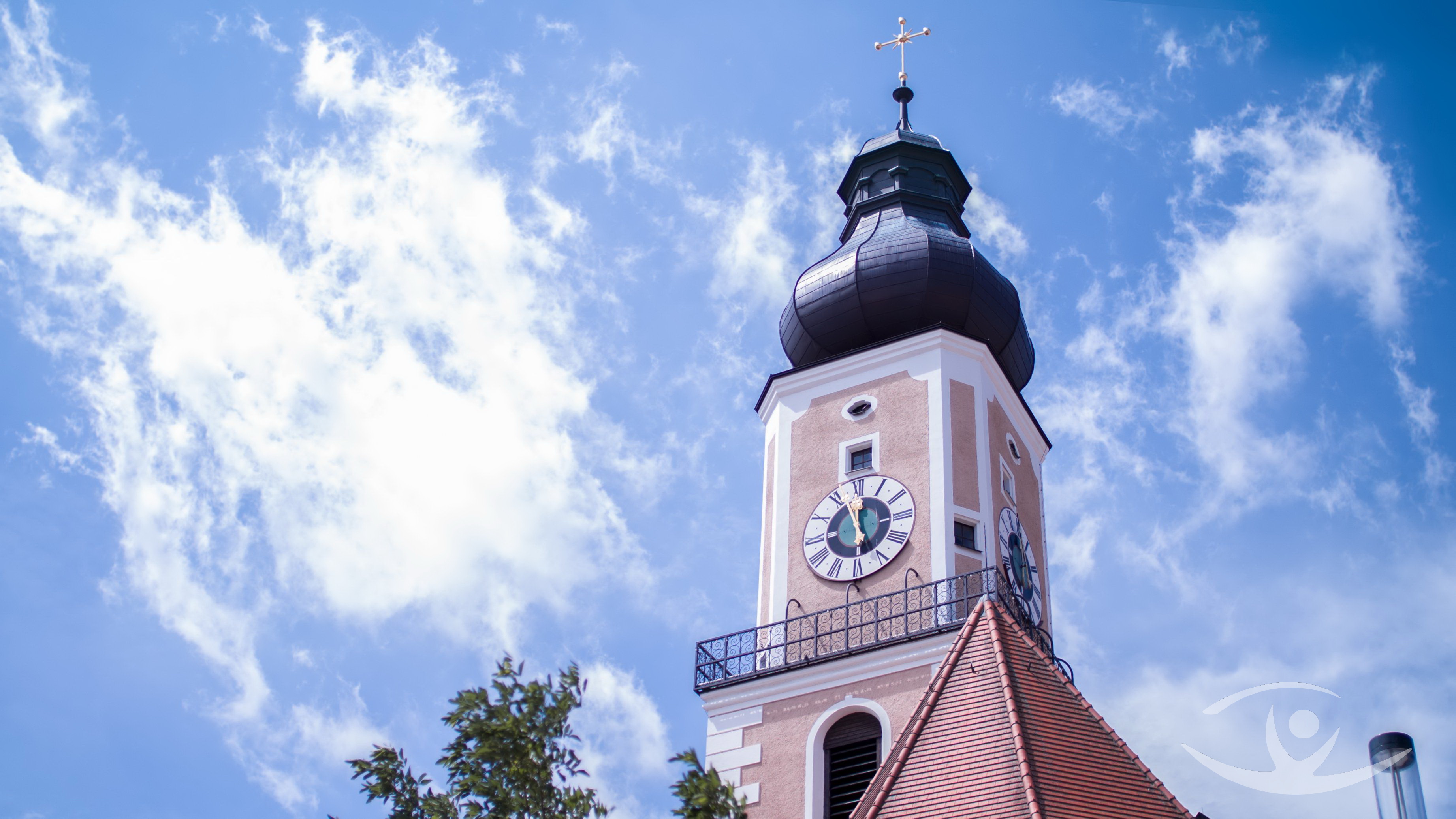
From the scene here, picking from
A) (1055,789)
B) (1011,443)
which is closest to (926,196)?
(1011,443)

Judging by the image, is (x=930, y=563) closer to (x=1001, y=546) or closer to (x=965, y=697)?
(x=1001, y=546)

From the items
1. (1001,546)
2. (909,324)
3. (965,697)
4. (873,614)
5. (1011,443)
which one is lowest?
(965,697)

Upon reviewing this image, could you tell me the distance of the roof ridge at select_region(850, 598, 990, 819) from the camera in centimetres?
1380

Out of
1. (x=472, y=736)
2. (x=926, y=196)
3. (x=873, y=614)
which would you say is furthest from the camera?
(x=926, y=196)

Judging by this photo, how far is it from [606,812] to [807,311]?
1217cm

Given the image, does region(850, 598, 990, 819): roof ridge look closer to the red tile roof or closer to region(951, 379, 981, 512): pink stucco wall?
the red tile roof

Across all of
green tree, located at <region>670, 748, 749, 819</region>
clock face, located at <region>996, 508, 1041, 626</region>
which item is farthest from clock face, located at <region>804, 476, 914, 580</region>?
green tree, located at <region>670, 748, 749, 819</region>

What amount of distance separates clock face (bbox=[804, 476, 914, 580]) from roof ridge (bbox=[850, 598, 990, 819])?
3334 mm

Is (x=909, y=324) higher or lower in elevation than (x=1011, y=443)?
higher

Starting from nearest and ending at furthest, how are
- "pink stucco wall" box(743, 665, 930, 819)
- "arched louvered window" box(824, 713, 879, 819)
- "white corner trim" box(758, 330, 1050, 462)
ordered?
1. "arched louvered window" box(824, 713, 879, 819)
2. "pink stucco wall" box(743, 665, 930, 819)
3. "white corner trim" box(758, 330, 1050, 462)

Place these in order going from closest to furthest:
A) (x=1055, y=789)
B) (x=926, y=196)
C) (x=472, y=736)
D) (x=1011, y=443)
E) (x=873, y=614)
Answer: (x=472, y=736), (x=1055, y=789), (x=873, y=614), (x=1011, y=443), (x=926, y=196)

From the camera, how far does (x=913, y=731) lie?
14.5 metres

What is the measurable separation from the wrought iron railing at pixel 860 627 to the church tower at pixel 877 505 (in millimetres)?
24

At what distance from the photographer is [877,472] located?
66.8 feet
